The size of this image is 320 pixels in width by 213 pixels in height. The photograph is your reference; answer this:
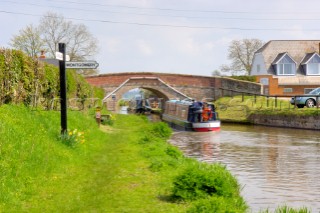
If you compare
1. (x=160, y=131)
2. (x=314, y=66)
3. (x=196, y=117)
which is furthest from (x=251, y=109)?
(x=314, y=66)

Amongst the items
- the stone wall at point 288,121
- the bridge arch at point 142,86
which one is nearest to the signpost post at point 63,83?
the stone wall at point 288,121

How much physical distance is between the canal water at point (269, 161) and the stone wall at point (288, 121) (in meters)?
1.30

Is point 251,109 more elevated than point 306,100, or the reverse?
point 306,100

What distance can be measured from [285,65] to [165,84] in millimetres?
14159

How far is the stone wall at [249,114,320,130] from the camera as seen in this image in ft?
105

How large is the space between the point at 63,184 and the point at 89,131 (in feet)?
27.0

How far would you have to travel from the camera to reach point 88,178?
10.2 m

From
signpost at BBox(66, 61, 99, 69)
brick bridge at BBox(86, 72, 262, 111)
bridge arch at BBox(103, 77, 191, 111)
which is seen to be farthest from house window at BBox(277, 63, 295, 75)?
signpost at BBox(66, 61, 99, 69)

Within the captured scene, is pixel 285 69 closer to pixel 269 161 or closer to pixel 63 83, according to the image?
pixel 269 161

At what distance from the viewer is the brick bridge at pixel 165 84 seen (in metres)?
53.5

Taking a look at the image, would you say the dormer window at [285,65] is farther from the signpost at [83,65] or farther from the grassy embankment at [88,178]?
the signpost at [83,65]

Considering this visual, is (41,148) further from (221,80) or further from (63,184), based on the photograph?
(221,80)

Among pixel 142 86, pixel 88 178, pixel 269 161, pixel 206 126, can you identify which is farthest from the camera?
pixel 142 86

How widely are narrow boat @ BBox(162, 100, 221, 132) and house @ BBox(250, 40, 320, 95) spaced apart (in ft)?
62.1
